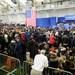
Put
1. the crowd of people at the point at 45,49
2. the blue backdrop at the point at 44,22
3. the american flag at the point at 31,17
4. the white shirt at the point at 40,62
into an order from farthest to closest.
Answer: the blue backdrop at the point at 44,22 < the american flag at the point at 31,17 < the crowd of people at the point at 45,49 < the white shirt at the point at 40,62

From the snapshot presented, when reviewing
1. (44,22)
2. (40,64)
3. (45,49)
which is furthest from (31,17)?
(40,64)

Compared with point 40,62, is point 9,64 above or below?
below

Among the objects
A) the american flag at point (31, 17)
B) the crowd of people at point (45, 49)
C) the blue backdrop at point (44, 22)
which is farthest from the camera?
the blue backdrop at point (44, 22)

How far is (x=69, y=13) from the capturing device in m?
32.2

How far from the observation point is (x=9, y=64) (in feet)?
34.3

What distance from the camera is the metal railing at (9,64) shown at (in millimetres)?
9438

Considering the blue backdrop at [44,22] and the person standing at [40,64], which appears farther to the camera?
the blue backdrop at [44,22]

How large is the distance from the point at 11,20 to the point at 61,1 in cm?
1103

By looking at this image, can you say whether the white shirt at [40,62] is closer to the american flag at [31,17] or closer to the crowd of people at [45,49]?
the crowd of people at [45,49]

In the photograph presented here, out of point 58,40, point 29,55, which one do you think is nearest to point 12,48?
point 29,55

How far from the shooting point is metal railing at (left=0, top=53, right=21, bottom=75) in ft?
31.0

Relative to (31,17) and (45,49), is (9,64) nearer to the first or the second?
(45,49)

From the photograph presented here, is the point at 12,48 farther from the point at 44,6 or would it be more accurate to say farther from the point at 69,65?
the point at 44,6

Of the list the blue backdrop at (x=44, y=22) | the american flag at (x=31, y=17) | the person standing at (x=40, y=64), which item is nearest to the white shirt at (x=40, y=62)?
the person standing at (x=40, y=64)
